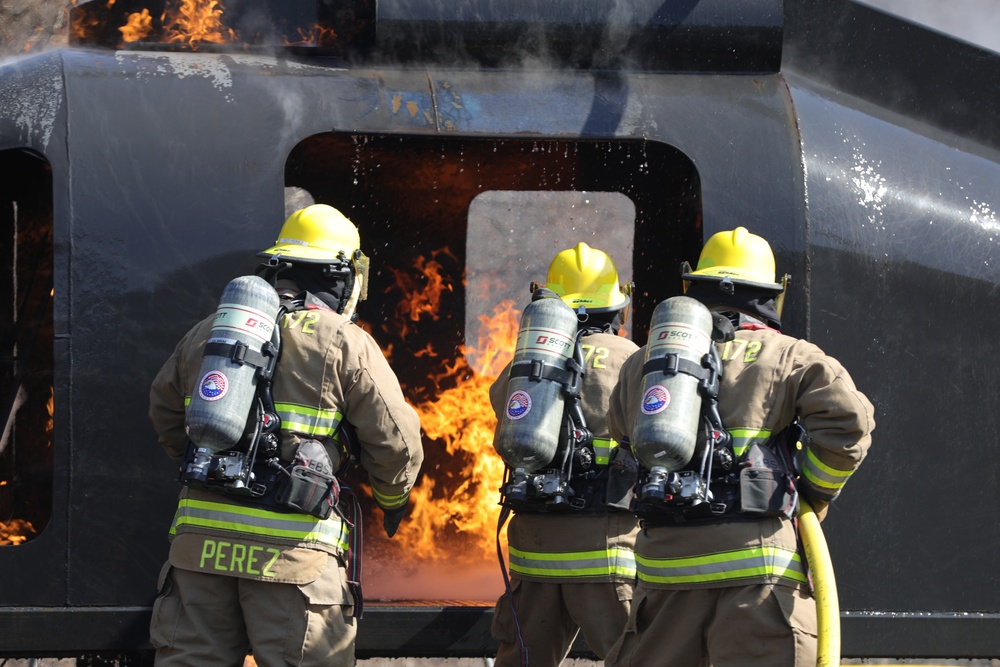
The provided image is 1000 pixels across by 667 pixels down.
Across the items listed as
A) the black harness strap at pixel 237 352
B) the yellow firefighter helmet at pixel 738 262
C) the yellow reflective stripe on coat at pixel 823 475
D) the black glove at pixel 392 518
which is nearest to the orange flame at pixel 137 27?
the black harness strap at pixel 237 352

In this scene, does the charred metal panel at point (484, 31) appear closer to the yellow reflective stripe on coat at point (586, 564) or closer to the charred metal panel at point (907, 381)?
the charred metal panel at point (907, 381)

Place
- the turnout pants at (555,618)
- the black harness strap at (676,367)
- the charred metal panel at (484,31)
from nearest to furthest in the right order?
the black harness strap at (676,367) → the turnout pants at (555,618) → the charred metal panel at (484,31)

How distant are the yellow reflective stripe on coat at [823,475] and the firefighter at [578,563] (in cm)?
70

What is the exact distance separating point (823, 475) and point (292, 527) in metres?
1.72

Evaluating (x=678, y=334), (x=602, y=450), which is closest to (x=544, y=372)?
(x=602, y=450)

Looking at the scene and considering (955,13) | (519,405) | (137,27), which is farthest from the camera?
(955,13)

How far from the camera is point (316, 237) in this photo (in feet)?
14.8

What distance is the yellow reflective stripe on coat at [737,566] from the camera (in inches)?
152

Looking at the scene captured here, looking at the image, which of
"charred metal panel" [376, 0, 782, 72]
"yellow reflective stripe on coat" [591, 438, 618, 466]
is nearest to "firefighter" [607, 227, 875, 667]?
"yellow reflective stripe on coat" [591, 438, 618, 466]

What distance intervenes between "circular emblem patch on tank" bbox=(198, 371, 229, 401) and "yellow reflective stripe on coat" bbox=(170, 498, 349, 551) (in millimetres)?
411

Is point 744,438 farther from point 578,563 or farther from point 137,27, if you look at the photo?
point 137,27

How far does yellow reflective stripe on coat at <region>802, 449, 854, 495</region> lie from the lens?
3971 millimetres

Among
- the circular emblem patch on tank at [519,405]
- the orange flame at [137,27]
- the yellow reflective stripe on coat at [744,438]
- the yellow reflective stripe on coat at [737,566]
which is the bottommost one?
the yellow reflective stripe on coat at [737,566]

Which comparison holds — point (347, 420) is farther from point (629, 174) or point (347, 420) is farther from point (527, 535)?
point (629, 174)
